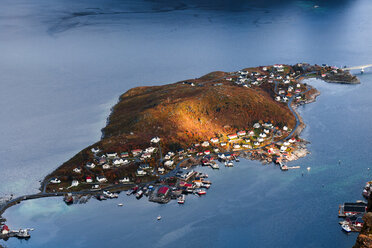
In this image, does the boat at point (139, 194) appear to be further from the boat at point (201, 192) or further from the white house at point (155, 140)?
the white house at point (155, 140)

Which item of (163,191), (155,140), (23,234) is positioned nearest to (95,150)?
(155,140)

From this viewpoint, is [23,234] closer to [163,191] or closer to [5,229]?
[5,229]

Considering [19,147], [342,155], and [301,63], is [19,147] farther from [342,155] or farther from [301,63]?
[301,63]

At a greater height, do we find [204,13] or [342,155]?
[204,13]

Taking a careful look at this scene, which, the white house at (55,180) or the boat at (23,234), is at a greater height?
the white house at (55,180)

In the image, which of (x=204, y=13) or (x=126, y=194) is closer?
(x=126, y=194)

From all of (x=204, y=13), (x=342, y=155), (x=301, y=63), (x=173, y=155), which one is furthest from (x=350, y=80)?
(x=204, y=13)

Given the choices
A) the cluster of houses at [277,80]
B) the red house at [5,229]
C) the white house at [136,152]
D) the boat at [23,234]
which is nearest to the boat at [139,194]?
the white house at [136,152]

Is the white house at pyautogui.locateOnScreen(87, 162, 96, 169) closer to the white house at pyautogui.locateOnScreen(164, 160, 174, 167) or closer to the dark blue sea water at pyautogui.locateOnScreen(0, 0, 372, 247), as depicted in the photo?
the dark blue sea water at pyautogui.locateOnScreen(0, 0, 372, 247)
